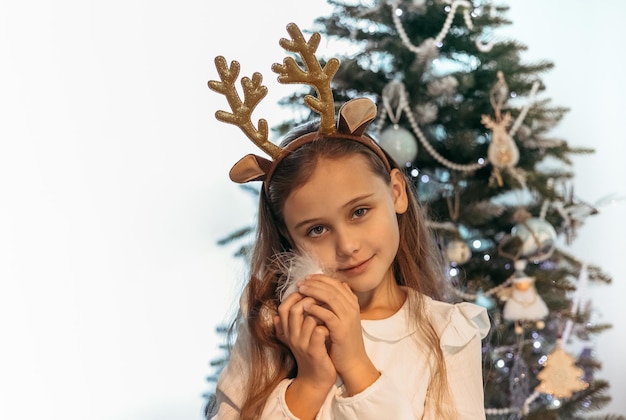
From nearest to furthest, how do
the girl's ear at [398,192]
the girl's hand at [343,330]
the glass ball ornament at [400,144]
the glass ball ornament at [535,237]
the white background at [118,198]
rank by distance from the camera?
the girl's hand at [343,330] → the girl's ear at [398,192] → the glass ball ornament at [400,144] → the glass ball ornament at [535,237] → the white background at [118,198]

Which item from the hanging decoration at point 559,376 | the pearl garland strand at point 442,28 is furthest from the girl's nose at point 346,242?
the hanging decoration at point 559,376

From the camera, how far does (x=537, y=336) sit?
2152 millimetres

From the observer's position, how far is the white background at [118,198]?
7.72 ft

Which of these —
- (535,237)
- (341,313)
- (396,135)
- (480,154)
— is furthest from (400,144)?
(341,313)

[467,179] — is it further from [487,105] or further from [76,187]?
[76,187]

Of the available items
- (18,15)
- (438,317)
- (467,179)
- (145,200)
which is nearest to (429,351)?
(438,317)

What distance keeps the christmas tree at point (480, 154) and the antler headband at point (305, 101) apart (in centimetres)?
75

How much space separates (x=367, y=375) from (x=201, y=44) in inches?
62.7

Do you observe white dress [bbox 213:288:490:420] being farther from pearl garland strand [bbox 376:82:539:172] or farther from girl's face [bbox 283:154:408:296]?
pearl garland strand [bbox 376:82:539:172]

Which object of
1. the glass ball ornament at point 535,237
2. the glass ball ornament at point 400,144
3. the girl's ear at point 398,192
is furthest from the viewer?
the glass ball ornament at point 535,237

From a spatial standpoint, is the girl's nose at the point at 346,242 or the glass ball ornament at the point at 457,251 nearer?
the girl's nose at the point at 346,242

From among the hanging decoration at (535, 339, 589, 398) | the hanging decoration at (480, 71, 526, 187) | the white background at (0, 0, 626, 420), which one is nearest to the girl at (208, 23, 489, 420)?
the hanging decoration at (480, 71, 526, 187)

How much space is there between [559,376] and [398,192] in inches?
41.7

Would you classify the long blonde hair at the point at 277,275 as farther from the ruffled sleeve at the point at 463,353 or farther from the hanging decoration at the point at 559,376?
the hanging decoration at the point at 559,376
